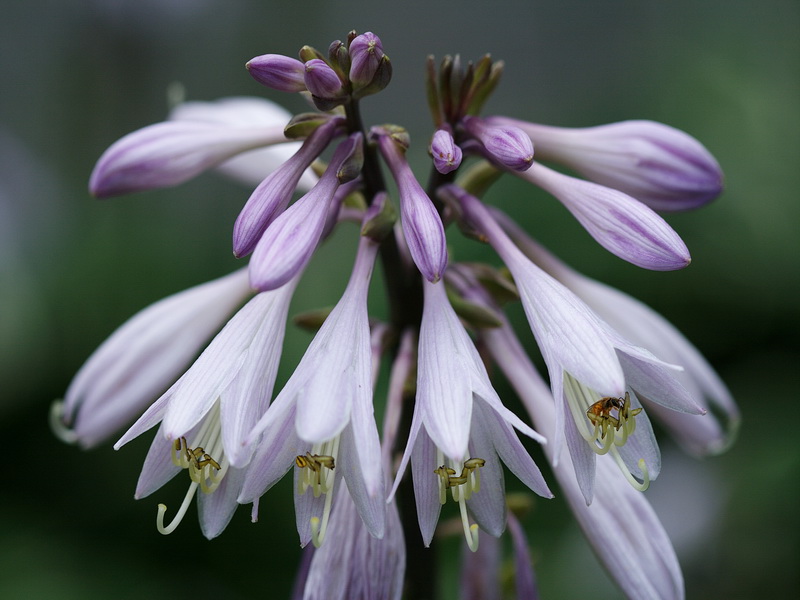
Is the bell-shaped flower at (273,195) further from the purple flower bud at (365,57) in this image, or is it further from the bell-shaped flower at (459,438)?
the bell-shaped flower at (459,438)

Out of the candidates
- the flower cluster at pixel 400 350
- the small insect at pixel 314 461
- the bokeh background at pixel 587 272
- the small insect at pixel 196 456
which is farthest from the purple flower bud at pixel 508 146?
the bokeh background at pixel 587 272

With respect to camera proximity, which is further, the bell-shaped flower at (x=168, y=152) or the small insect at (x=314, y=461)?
the bell-shaped flower at (x=168, y=152)

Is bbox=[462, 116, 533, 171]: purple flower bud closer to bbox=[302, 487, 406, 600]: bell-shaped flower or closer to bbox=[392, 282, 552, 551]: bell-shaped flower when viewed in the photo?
bbox=[392, 282, 552, 551]: bell-shaped flower

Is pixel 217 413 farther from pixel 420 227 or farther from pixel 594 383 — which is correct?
pixel 594 383

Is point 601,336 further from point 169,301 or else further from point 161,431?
point 169,301

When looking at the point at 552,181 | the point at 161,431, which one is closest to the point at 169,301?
the point at 161,431

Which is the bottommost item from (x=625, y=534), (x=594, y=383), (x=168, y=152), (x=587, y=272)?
(x=587, y=272)

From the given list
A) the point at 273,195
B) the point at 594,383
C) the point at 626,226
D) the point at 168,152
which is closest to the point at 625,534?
the point at 594,383
